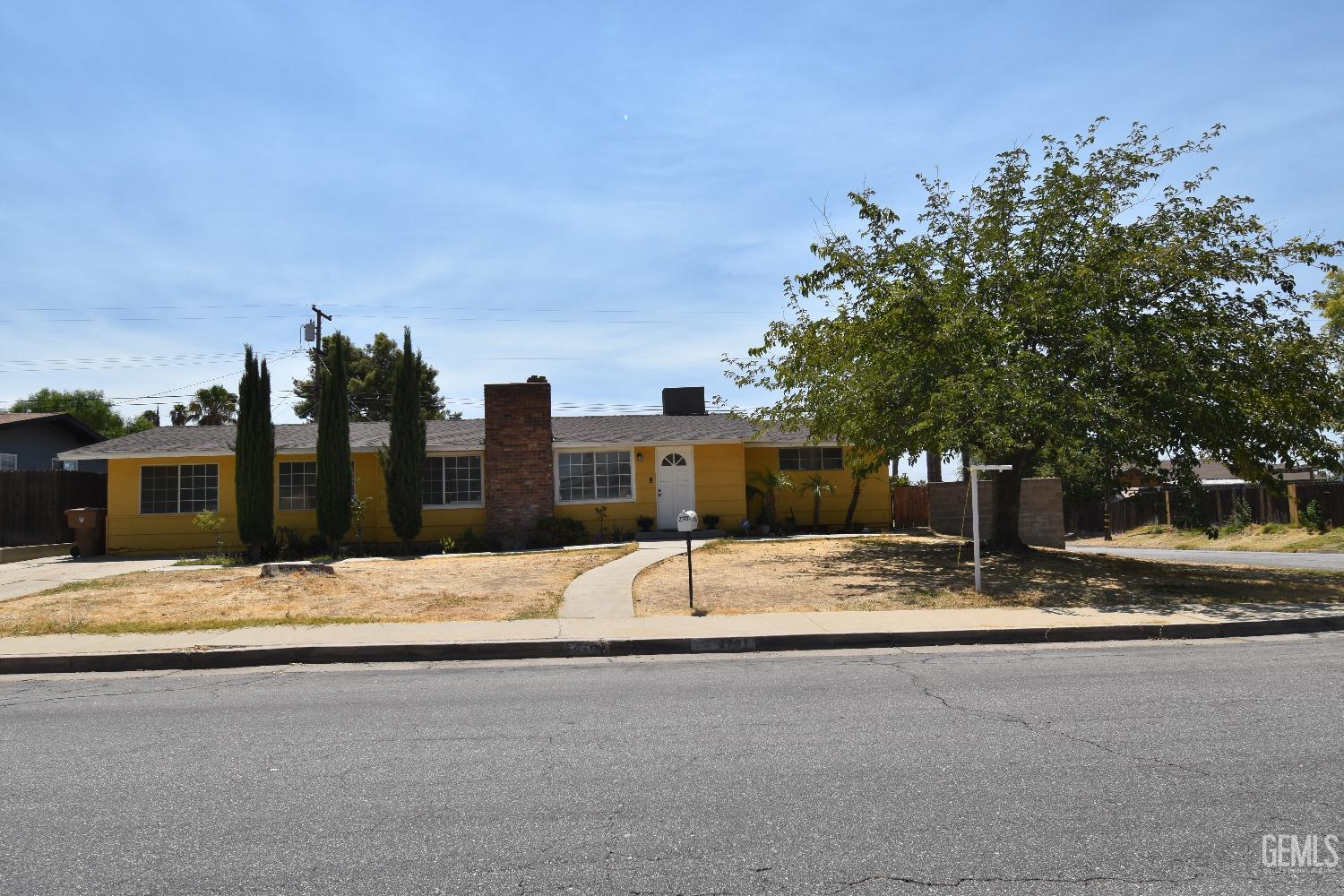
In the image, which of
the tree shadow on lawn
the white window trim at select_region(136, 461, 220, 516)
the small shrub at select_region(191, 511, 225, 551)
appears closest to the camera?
the tree shadow on lawn

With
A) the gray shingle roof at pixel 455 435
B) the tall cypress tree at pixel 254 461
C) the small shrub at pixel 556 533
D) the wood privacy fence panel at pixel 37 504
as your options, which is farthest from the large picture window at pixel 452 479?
the wood privacy fence panel at pixel 37 504

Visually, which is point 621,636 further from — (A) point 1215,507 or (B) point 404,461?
(A) point 1215,507

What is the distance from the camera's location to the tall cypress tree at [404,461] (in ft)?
70.0

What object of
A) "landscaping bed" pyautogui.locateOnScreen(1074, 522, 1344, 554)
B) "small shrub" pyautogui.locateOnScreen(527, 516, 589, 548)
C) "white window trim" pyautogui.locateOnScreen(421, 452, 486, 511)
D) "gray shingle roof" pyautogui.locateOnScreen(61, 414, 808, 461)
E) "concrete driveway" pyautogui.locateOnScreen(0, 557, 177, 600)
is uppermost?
"gray shingle roof" pyautogui.locateOnScreen(61, 414, 808, 461)

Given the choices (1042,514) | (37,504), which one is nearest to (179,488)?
(37,504)

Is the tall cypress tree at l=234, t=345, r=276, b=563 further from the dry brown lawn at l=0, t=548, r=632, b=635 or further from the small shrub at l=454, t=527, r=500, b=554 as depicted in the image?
the small shrub at l=454, t=527, r=500, b=554

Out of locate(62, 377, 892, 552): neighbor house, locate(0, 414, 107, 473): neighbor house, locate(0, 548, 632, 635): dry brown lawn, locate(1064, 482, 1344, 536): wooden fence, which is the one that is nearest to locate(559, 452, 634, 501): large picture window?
locate(62, 377, 892, 552): neighbor house

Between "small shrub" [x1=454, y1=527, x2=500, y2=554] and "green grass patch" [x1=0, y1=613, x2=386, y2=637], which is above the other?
"small shrub" [x1=454, y1=527, x2=500, y2=554]

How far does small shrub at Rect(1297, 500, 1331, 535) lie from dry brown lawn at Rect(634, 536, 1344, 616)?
12560 mm

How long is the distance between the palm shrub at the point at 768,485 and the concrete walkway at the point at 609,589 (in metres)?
5.62

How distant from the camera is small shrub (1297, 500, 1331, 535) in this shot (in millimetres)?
25709

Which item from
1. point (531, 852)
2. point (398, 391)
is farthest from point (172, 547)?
point (531, 852)

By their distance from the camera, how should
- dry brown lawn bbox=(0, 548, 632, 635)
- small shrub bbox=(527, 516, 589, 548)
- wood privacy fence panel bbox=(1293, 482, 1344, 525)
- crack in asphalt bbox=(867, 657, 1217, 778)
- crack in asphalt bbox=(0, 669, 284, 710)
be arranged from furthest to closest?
1. wood privacy fence panel bbox=(1293, 482, 1344, 525)
2. small shrub bbox=(527, 516, 589, 548)
3. dry brown lawn bbox=(0, 548, 632, 635)
4. crack in asphalt bbox=(0, 669, 284, 710)
5. crack in asphalt bbox=(867, 657, 1217, 778)

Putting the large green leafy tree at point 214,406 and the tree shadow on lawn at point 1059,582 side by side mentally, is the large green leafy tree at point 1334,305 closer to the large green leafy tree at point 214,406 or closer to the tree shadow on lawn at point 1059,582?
the tree shadow on lawn at point 1059,582
